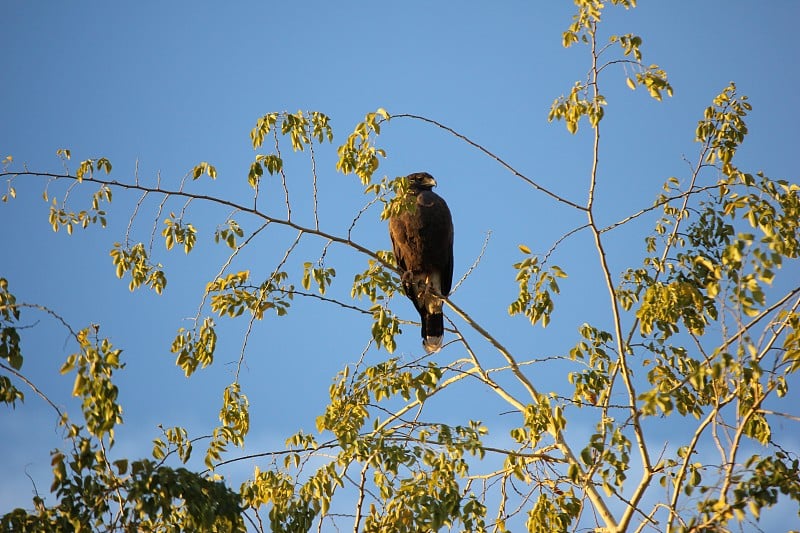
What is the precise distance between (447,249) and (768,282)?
4344mm

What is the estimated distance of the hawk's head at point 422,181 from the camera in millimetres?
7801

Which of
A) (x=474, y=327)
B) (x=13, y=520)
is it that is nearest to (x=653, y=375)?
(x=474, y=327)

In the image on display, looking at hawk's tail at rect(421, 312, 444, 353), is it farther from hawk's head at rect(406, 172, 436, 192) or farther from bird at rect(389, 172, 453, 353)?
hawk's head at rect(406, 172, 436, 192)

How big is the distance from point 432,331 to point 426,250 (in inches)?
29.0

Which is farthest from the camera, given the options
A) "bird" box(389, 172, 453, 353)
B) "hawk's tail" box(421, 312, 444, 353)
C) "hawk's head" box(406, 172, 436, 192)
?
Result: "hawk's head" box(406, 172, 436, 192)

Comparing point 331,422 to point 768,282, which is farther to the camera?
point 331,422

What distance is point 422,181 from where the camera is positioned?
7.88 meters

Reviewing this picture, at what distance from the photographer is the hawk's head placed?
25.6ft

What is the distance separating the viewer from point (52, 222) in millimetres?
5027

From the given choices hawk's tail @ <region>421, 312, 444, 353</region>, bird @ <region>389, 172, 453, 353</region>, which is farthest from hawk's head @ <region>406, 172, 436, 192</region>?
hawk's tail @ <region>421, 312, 444, 353</region>

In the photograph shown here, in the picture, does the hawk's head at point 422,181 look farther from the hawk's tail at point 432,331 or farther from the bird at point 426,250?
the hawk's tail at point 432,331

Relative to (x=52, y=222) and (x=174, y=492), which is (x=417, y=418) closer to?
(x=174, y=492)

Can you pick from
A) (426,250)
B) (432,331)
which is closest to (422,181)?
(426,250)

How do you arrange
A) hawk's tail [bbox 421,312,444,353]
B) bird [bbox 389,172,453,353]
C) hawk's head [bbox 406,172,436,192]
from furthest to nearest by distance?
hawk's head [bbox 406,172,436,192] < hawk's tail [bbox 421,312,444,353] < bird [bbox 389,172,453,353]
